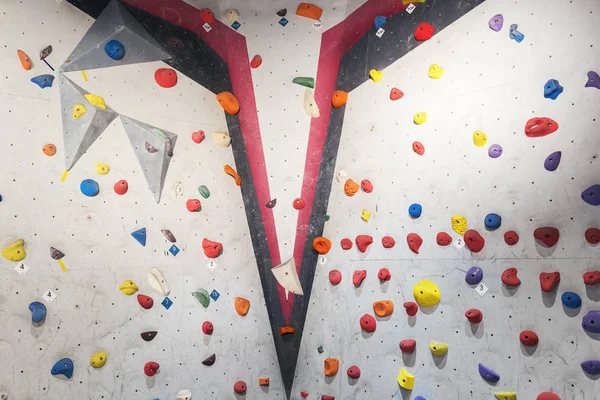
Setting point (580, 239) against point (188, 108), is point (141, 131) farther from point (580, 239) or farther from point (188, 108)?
point (580, 239)

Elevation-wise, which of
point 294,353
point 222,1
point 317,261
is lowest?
point 294,353

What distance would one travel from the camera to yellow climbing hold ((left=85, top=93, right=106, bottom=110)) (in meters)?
2.45

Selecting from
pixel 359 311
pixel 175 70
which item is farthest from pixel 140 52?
pixel 359 311

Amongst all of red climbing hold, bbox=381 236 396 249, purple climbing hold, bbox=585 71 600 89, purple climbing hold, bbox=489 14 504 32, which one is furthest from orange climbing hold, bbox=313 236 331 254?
purple climbing hold, bbox=585 71 600 89

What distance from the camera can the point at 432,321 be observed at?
2539 millimetres

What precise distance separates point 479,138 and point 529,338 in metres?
1.02

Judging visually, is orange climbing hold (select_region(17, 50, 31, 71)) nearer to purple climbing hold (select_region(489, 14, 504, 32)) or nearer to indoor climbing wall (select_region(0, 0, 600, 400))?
indoor climbing wall (select_region(0, 0, 600, 400))

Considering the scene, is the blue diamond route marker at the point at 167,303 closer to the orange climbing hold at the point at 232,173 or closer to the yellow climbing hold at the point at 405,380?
the orange climbing hold at the point at 232,173

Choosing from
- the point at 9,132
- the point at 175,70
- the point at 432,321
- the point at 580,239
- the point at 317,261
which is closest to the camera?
the point at 580,239

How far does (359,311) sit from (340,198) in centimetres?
72

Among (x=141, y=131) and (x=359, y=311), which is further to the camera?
(x=359, y=311)

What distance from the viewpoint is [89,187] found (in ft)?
7.95

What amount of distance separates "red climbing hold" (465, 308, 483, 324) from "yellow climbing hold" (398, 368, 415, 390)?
0.50 meters

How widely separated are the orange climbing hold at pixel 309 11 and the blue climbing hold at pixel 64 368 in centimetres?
244
